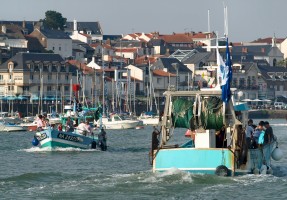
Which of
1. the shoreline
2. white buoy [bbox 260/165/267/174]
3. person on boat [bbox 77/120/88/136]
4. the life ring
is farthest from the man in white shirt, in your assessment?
the shoreline

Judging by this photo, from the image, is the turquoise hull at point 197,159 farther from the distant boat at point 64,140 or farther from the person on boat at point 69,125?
the person on boat at point 69,125

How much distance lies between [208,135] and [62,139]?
742 inches

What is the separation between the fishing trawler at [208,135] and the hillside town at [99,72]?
7997 centimetres

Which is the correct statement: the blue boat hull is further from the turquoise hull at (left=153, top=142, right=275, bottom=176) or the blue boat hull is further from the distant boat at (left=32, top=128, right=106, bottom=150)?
the turquoise hull at (left=153, top=142, right=275, bottom=176)

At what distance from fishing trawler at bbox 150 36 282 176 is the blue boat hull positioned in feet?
55.7

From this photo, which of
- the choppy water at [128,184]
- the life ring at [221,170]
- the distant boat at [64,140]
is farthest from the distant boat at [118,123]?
the life ring at [221,170]

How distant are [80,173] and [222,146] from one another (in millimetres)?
6020

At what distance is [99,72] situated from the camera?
518ft

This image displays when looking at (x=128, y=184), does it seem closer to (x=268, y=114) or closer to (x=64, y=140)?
(x=64, y=140)

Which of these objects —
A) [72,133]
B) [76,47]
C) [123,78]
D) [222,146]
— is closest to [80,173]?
[222,146]

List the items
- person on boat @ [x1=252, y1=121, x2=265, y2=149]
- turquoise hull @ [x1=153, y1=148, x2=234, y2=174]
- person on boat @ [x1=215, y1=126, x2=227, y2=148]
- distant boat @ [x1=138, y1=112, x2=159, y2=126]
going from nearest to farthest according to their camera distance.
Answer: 1. turquoise hull @ [x1=153, y1=148, x2=234, y2=174]
2. person on boat @ [x1=215, y1=126, x2=227, y2=148]
3. person on boat @ [x1=252, y1=121, x2=265, y2=149]
4. distant boat @ [x1=138, y1=112, x2=159, y2=126]

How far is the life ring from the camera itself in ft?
122

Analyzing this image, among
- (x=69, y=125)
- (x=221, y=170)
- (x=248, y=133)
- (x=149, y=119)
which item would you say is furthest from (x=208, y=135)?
(x=149, y=119)

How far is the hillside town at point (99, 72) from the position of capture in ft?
477
